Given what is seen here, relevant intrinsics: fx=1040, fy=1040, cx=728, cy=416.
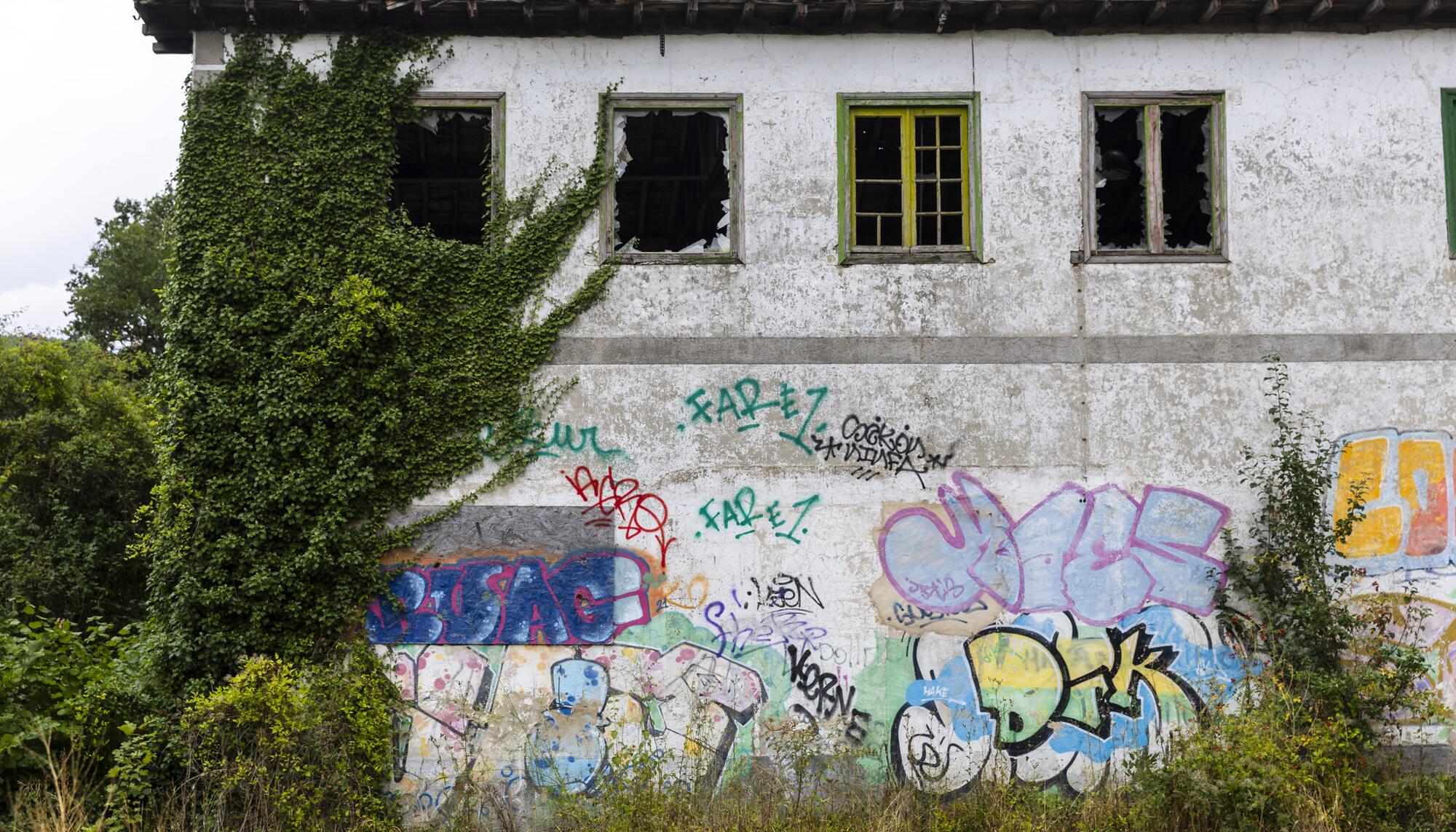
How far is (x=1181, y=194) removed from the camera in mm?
8500

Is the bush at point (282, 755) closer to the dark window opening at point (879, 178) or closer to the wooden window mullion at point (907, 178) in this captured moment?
the dark window opening at point (879, 178)

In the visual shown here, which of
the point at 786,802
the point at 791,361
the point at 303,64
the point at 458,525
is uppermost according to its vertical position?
the point at 303,64

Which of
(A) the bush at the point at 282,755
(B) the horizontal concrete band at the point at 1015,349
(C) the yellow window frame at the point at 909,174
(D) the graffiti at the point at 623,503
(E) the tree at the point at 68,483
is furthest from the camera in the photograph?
(E) the tree at the point at 68,483

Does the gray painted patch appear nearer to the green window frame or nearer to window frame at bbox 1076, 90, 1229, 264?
window frame at bbox 1076, 90, 1229, 264

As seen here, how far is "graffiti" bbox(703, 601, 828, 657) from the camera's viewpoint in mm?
7957

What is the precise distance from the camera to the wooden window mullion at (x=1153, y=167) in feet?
27.5

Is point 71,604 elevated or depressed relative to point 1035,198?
depressed

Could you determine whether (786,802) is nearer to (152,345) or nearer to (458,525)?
(458,525)

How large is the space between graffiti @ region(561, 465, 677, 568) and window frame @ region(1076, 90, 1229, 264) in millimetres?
3898

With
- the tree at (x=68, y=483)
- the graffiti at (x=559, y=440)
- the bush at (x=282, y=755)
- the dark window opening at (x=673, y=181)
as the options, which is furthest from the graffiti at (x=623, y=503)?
the tree at (x=68, y=483)

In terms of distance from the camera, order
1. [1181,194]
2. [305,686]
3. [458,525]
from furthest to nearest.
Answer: [1181,194], [458,525], [305,686]

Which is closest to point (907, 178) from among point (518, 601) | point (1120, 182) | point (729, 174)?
point (729, 174)

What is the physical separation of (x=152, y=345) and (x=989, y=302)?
22.2 metres

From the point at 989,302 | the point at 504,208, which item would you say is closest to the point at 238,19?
the point at 504,208
